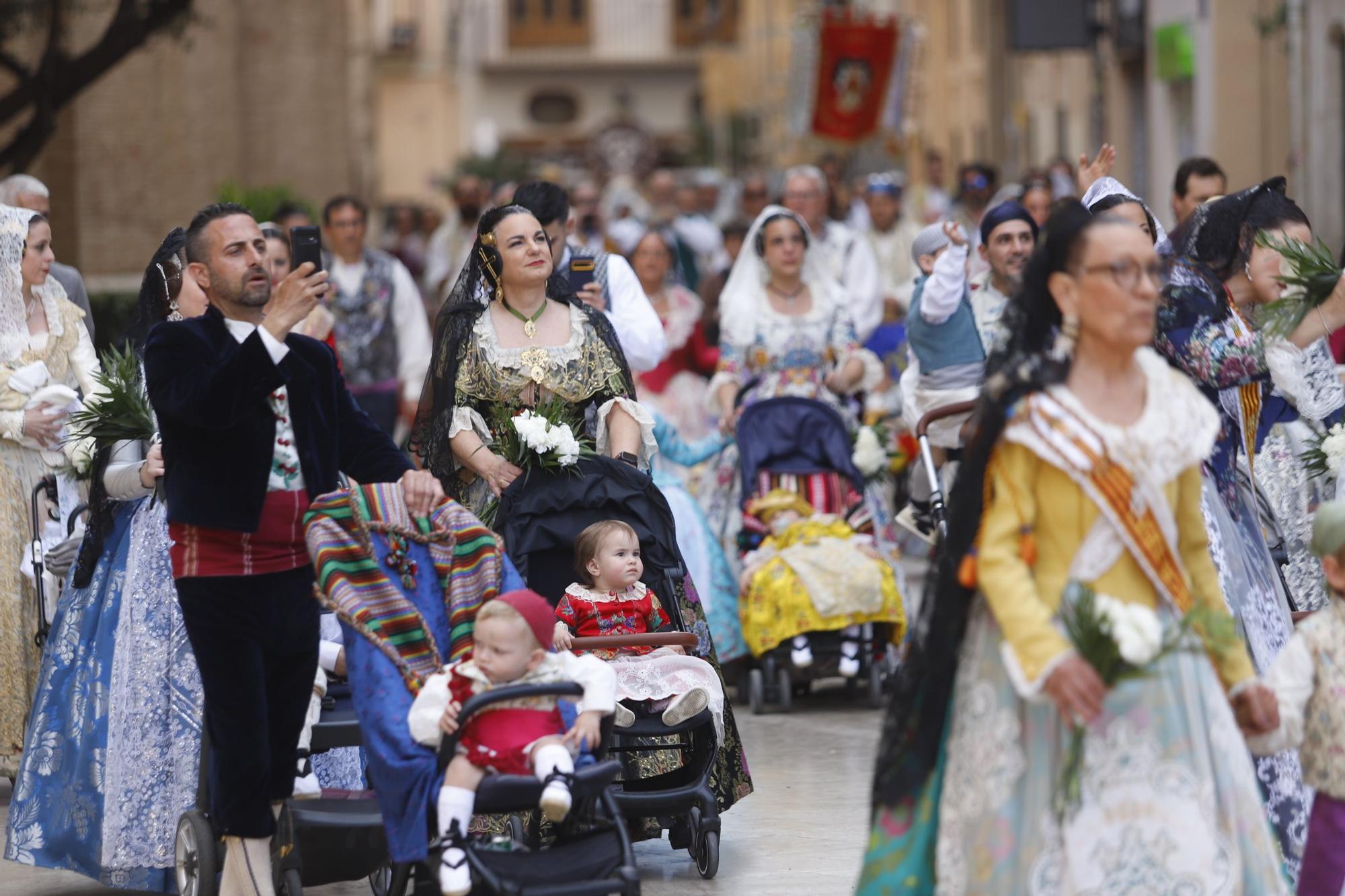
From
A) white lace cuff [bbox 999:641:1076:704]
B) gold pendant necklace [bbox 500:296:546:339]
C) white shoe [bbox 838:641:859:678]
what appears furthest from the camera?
white shoe [bbox 838:641:859:678]

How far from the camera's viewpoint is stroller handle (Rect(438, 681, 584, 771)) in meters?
5.29

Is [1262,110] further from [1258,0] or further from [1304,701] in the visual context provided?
[1304,701]

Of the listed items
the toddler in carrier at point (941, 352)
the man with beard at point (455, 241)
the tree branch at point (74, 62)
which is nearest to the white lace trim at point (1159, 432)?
the toddler in carrier at point (941, 352)

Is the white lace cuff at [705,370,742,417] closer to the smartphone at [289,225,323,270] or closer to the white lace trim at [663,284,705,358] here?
the white lace trim at [663,284,705,358]

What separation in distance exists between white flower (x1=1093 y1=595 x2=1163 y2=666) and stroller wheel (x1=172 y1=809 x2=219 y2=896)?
2713 mm

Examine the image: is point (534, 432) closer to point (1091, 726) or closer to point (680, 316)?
point (1091, 726)

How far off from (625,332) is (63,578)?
2.53 meters

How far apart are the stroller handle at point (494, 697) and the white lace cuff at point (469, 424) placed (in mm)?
2004

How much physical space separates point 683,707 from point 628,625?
1.55ft

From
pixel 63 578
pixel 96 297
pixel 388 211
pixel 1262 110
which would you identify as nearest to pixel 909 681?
pixel 63 578

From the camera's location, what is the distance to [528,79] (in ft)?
255

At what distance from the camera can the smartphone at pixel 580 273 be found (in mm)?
8758

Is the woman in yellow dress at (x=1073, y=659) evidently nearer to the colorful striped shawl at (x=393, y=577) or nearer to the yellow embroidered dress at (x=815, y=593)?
the colorful striped shawl at (x=393, y=577)

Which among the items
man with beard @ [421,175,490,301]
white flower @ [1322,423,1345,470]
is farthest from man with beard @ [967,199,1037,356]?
man with beard @ [421,175,490,301]
